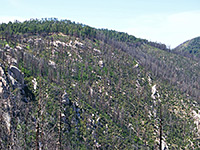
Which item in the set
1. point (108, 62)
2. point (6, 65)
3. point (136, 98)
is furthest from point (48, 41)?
point (136, 98)

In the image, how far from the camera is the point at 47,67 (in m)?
131

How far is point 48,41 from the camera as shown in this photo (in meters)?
169

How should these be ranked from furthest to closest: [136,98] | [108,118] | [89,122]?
[136,98]
[108,118]
[89,122]

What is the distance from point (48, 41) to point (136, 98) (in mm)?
→ 92327

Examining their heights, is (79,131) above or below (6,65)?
below

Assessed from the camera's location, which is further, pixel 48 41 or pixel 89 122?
pixel 48 41

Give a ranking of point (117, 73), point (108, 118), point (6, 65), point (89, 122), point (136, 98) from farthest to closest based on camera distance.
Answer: point (117, 73)
point (136, 98)
point (108, 118)
point (89, 122)
point (6, 65)

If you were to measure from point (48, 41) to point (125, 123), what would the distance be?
330ft

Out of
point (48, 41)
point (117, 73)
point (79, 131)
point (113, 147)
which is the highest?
point (48, 41)

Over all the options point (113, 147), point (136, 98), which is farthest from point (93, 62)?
point (113, 147)

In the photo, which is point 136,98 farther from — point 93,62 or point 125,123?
point 93,62

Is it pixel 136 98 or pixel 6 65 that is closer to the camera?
pixel 6 65

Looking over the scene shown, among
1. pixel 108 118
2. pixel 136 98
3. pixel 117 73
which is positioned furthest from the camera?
pixel 117 73

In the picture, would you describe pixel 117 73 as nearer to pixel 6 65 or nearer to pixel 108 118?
pixel 108 118
